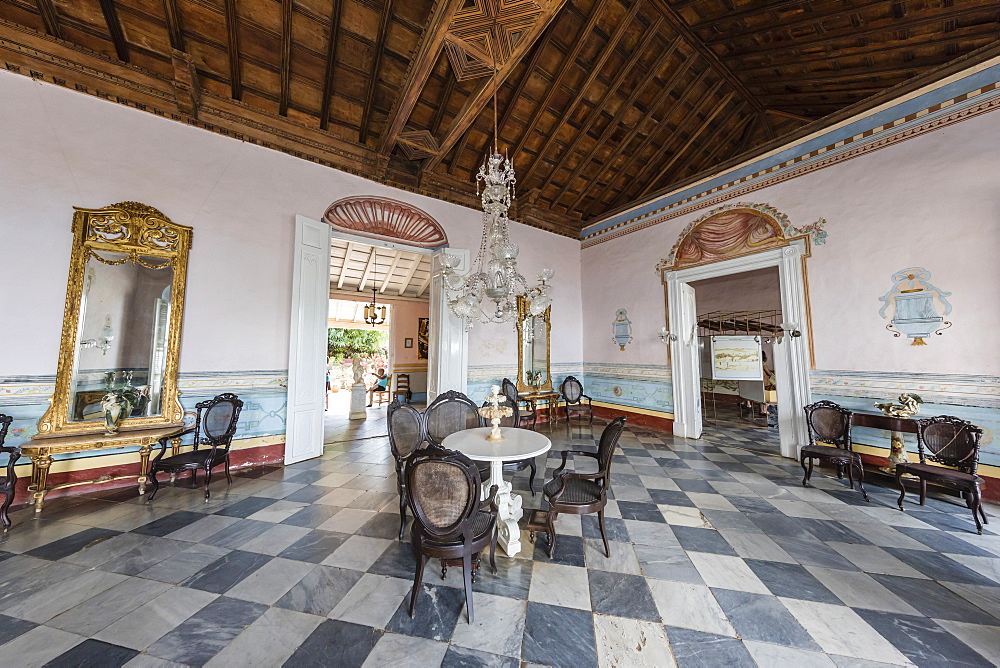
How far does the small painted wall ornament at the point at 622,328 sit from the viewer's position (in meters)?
6.63

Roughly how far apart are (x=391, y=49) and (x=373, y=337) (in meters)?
13.1

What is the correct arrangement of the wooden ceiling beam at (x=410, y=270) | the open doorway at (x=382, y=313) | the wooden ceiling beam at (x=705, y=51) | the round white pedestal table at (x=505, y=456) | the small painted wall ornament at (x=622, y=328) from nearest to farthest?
the round white pedestal table at (x=505, y=456), the wooden ceiling beam at (x=705, y=51), the small painted wall ornament at (x=622, y=328), the open doorway at (x=382, y=313), the wooden ceiling beam at (x=410, y=270)

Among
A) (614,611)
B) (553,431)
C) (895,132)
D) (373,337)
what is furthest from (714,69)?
(373,337)

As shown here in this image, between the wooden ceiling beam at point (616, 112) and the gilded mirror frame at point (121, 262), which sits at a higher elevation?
the wooden ceiling beam at point (616, 112)

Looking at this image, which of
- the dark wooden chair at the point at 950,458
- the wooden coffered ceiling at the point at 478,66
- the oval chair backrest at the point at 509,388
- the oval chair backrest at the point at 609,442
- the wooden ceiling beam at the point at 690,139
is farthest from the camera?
the oval chair backrest at the point at 509,388

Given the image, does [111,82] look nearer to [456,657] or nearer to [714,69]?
[456,657]

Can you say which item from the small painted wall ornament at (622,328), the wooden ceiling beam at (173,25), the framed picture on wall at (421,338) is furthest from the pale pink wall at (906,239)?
the framed picture on wall at (421,338)

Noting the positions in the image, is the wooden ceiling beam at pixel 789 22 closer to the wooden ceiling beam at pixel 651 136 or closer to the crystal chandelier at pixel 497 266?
the wooden ceiling beam at pixel 651 136

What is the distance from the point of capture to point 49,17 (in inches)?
127

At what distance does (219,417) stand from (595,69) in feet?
21.4

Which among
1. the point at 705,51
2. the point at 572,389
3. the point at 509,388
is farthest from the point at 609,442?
the point at 705,51

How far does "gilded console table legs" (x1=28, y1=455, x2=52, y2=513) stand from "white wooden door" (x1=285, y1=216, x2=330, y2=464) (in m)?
1.87

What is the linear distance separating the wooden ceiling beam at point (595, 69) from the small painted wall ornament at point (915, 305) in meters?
4.28

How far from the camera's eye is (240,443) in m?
4.14
